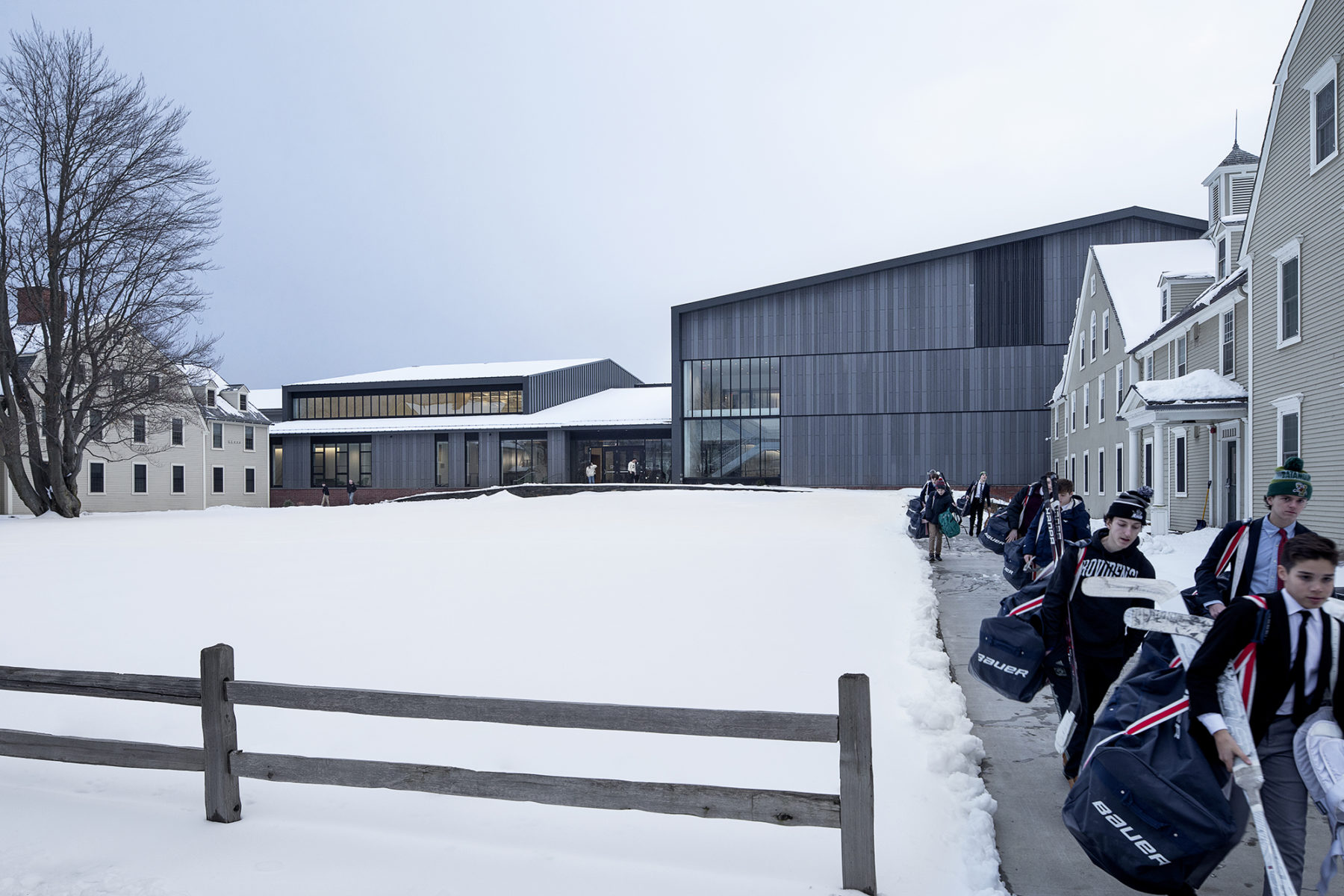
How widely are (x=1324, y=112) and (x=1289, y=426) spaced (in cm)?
596

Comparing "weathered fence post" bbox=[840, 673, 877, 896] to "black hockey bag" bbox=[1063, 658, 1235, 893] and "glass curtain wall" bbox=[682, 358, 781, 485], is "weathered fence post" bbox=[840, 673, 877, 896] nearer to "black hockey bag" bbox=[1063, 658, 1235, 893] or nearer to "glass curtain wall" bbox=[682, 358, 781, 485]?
"black hockey bag" bbox=[1063, 658, 1235, 893]

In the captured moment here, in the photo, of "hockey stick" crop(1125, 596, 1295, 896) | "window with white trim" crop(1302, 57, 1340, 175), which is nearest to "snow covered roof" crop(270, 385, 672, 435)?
"window with white trim" crop(1302, 57, 1340, 175)

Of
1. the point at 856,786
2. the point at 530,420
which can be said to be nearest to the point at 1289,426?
the point at 856,786

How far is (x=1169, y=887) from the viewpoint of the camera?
301 cm

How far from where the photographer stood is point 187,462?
45.4 meters

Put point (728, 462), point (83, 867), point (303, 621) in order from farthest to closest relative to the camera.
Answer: point (728, 462) < point (303, 621) < point (83, 867)

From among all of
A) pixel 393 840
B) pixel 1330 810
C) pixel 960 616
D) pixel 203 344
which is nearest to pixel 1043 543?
pixel 960 616

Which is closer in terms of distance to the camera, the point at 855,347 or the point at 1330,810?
the point at 1330,810

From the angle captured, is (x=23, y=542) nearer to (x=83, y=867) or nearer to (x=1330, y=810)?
(x=83, y=867)

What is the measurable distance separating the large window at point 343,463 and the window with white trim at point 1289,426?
48759 millimetres

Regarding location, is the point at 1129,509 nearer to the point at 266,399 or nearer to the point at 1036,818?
the point at 1036,818

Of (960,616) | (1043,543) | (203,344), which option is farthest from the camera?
(203,344)

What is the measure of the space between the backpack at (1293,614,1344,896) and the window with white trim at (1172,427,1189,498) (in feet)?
75.7

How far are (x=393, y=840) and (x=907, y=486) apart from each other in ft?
142
